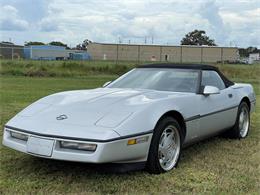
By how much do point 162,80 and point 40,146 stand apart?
226cm

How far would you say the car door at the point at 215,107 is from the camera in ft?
17.7

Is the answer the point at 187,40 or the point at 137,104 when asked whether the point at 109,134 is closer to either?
the point at 137,104

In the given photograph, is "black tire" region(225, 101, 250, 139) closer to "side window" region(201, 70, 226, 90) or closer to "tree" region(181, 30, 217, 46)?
"side window" region(201, 70, 226, 90)

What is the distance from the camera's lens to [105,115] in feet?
14.0

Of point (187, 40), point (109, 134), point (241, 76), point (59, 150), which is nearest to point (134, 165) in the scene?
point (109, 134)

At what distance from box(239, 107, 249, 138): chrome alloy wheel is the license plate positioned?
12.7 feet

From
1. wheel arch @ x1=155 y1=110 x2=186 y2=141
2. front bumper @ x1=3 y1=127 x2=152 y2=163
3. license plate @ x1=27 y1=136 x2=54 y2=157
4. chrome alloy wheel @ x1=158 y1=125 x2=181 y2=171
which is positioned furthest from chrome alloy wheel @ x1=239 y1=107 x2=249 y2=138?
license plate @ x1=27 y1=136 x2=54 y2=157

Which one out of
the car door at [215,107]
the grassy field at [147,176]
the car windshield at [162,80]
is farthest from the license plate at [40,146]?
the car door at [215,107]

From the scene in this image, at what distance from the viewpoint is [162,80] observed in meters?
5.66

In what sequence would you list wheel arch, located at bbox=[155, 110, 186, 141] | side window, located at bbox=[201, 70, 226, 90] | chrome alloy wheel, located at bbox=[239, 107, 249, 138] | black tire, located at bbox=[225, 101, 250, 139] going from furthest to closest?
1. chrome alloy wheel, located at bbox=[239, 107, 249, 138]
2. black tire, located at bbox=[225, 101, 250, 139]
3. side window, located at bbox=[201, 70, 226, 90]
4. wheel arch, located at bbox=[155, 110, 186, 141]

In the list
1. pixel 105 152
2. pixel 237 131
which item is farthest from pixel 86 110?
pixel 237 131

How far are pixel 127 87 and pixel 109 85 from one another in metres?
0.40

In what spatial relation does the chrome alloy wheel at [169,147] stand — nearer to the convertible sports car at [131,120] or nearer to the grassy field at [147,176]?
the convertible sports car at [131,120]

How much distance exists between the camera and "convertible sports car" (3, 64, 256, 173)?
3.96 metres
